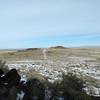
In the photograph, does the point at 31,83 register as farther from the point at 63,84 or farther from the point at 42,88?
the point at 63,84

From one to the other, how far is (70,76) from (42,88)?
110 cm

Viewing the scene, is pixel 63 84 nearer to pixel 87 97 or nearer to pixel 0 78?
pixel 87 97

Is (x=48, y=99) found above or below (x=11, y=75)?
below

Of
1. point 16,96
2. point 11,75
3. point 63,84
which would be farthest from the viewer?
point 63,84

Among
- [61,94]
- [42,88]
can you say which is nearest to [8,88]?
[42,88]

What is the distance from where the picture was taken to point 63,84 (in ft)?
25.1

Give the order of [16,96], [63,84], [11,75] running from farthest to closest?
[63,84] < [11,75] < [16,96]

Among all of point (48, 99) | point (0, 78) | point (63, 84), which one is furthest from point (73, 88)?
point (0, 78)

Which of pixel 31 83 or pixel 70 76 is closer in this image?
pixel 31 83

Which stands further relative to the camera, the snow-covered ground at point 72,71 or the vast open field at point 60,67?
the vast open field at point 60,67

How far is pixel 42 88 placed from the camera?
720 centimetres

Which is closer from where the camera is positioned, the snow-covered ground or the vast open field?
the snow-covered ground

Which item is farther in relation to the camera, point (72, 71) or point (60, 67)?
point (60, 67)

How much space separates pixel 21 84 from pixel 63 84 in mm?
1162
